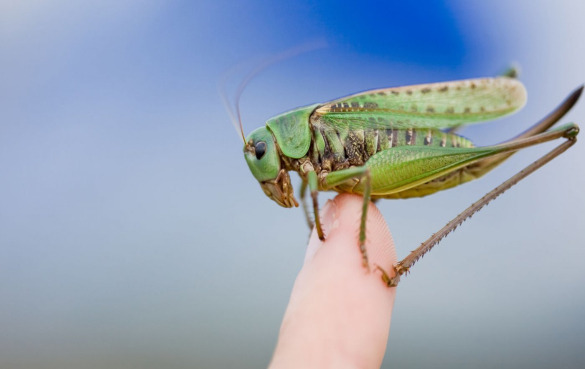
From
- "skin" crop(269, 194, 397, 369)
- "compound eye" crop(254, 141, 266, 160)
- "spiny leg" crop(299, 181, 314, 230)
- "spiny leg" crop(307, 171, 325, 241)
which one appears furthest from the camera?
"compound eye" crop(254, 141, 266, 160)

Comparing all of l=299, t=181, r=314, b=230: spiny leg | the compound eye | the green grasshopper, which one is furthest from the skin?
the compound eye

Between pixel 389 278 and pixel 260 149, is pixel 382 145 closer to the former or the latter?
pixel 260 149

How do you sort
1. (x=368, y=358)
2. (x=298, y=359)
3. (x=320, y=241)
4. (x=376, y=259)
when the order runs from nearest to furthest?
1. (x=298, y=359)
2. (x=368, y=358)
3. (x=376, y=259)
4. (x=320, y=241)

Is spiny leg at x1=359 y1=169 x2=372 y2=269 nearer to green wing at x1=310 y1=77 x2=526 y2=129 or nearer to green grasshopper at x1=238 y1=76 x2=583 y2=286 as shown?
green grasshopper at x1=238 y1=76 x2=583 y2=286

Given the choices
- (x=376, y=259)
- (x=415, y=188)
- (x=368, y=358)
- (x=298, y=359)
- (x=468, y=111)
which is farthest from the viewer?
(x=468, y=111)

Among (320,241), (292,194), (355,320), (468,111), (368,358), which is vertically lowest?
(368,358)

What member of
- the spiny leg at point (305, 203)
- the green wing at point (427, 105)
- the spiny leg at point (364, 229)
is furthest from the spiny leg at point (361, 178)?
the green wing at point (427, 105)

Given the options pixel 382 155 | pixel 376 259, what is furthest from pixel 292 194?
pixel 376 259

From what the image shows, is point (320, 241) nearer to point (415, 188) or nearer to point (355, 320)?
point (355, 320)
